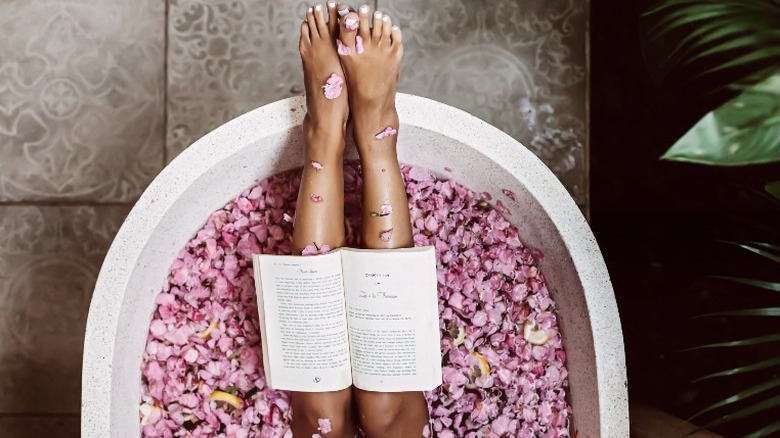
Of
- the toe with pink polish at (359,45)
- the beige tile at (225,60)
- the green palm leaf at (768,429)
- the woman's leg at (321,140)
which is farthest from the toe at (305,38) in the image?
the green palm leaf at (768,429)

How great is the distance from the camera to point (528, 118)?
175 centimetres

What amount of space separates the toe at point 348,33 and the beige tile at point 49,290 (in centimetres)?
82

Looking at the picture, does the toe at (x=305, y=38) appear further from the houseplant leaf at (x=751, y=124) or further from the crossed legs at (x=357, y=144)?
the houseplant leaf at (x=751, y=124)

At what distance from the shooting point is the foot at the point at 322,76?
52.3 inches

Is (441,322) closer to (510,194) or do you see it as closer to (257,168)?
(510,194)

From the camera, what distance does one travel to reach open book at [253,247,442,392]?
52.8 inches

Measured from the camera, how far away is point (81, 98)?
1752mm

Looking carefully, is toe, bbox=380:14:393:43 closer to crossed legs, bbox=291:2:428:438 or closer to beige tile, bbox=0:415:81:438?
crossed legs, bbox=291:2:428:438

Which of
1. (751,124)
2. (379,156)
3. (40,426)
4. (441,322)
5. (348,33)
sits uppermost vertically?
(348,33)

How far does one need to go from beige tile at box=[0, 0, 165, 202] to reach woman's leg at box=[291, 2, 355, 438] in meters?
0.60

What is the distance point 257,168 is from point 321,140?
21 centimetres

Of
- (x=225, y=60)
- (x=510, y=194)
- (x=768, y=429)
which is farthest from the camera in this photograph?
(x=225, y=60)

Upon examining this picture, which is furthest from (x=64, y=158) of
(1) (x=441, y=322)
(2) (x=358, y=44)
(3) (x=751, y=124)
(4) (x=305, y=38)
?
(3) (x=751, y=124)

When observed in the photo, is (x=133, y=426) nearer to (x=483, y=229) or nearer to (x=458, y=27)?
(x=483, y=229)
